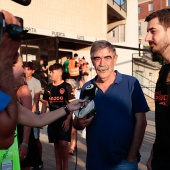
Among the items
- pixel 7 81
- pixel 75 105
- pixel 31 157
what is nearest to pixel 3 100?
pixel 7 81

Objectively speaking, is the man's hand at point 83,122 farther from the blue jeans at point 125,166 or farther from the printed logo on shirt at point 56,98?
the printed logo on shirt at point 56,98

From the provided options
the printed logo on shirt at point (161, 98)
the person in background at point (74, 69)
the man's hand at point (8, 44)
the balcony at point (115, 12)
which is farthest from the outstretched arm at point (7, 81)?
the balcony at point (115, 12)

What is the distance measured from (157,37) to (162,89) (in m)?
0.44

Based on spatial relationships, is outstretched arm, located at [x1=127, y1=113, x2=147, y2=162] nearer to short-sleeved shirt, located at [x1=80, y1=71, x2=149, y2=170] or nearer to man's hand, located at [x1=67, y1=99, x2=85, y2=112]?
short-sleeved shirt, located at [x1=80, y1=71, x2=149, y2=170]

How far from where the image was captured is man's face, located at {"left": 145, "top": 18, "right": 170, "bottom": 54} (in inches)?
102

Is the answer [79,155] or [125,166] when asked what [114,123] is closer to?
[125,166]

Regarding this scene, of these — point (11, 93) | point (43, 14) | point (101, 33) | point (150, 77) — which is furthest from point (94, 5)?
point (11, 93)

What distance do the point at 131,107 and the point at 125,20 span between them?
22.7 meters

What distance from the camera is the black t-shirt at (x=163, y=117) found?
8.30 feet

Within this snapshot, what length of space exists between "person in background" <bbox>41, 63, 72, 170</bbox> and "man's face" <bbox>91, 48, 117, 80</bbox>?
89.4 inches

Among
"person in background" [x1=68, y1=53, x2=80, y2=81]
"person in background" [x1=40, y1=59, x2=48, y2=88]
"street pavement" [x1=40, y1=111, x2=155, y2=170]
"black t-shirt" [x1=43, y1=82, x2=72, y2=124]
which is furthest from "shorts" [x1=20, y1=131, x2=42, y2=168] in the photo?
"person in background" [x1=68, y1=53, x2=80, y2=81]

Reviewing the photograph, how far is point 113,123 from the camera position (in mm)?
2961

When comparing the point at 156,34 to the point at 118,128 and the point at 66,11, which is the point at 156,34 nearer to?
the point at 118,128

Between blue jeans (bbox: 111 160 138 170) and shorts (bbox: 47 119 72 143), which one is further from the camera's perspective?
shorts (bbox: 47 119 72 143)
